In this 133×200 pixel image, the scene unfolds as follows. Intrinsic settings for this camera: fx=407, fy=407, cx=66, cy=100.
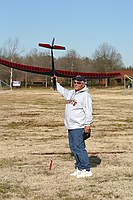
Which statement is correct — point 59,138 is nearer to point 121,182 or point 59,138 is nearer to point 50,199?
point 121,182

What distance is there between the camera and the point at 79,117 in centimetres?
758

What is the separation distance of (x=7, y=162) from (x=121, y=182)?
115 inches

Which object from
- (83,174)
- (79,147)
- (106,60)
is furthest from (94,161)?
(106,60)

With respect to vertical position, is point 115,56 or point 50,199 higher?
point 115,56

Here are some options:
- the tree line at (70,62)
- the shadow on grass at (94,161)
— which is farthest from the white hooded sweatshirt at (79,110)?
the tree line at (70,62)

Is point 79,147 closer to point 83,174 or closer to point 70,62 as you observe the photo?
point 83,174

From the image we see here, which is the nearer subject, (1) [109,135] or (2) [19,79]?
(1) [109,135]

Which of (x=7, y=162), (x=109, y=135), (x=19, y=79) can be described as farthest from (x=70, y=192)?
(x=19, y=79)

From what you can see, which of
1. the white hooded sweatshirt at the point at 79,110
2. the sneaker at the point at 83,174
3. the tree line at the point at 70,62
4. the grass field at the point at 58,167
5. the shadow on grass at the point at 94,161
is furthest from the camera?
the tree line at the point at 70,62

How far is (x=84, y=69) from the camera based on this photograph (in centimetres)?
10269

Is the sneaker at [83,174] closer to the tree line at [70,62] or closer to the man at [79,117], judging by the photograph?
the man at [79,117]

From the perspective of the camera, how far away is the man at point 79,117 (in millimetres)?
7547

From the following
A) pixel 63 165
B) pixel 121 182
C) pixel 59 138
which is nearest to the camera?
pixel 121 182

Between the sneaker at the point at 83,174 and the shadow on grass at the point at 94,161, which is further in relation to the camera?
the shadow on grass at the point at 94,161
